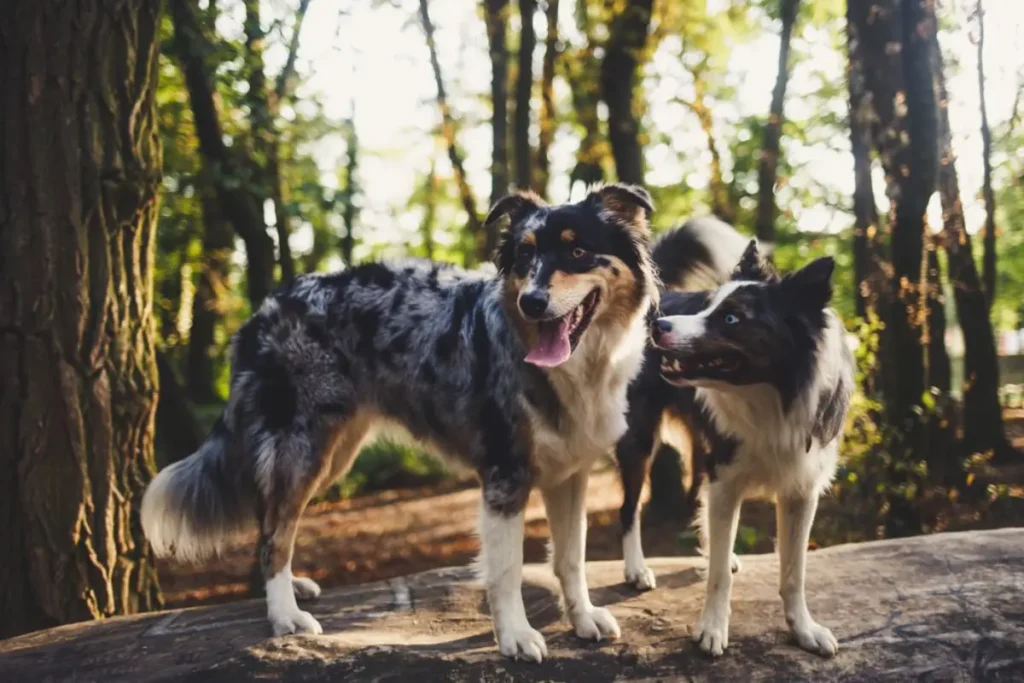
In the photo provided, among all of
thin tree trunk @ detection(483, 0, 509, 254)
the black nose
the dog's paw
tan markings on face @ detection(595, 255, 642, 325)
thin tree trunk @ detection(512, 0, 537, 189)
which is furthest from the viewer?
thin tree trunk @ detection(483, 0, 509, 254)

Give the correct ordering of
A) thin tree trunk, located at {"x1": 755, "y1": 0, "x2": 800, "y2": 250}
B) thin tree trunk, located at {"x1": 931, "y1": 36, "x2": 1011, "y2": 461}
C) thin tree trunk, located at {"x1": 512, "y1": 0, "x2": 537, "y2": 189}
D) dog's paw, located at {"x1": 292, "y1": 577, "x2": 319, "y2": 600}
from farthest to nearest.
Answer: thin tree trunk, located at {"x1": 755, "y1": 0, "x2": 800, "y2": 250} → thin tree trunk, located at {"x1": 512, "y1": 0, "x2": 537, "y2": 189} → thin tree trunk, located at {"x1": 931, "y1": 36, "x2": 1011, "y2": 461} → dog's paw, located at {"x1": 292, "y1": 577, "x2": 319, "y2": 600}

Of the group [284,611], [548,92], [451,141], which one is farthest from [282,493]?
[451,141]

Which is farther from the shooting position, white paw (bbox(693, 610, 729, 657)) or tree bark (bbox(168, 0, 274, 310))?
tree bark (bbox(168, 0, 274, 310))

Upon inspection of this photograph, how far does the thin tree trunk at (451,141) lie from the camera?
10.1m

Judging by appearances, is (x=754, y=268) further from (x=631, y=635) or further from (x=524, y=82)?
(x=524, y=82)

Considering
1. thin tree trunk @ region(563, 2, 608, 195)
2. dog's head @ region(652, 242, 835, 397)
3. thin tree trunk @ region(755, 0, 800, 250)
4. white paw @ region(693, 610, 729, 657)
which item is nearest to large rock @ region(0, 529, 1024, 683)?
white paw @ region(693, 610, 729, 657)

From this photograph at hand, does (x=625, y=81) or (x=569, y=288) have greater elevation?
(x=625, y=81)

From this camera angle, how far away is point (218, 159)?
6.39 metres

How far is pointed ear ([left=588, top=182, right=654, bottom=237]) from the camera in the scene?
3648 millimetres

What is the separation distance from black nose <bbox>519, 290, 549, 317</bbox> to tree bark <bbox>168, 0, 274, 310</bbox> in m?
3.64

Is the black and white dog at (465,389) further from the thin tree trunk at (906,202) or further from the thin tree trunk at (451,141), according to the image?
the thin tree trunk at (451,141)

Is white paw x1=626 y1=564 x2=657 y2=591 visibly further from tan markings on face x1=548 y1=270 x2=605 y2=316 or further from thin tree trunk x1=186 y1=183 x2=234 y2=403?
thin tree trunk x1=186 y1=183 x2=234 y2=403

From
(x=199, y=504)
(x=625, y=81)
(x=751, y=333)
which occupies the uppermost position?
(x=625, y=81)

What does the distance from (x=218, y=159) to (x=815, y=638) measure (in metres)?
5.30
